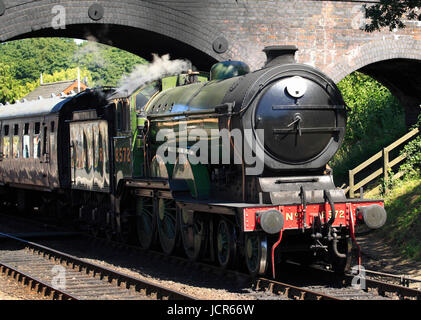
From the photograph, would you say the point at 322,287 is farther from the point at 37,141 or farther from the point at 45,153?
the point at 37,141

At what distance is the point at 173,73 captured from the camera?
13.0 m

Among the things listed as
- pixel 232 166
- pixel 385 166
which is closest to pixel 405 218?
pixel 385 166

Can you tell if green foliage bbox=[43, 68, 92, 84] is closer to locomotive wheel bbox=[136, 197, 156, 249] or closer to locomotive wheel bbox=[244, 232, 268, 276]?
locomotive wheel bbox=[136, 197, 156, 249]

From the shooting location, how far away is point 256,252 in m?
9.70

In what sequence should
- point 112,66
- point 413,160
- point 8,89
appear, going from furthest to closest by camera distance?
1. point 112,66
2. point 8,89
3. point 413,160

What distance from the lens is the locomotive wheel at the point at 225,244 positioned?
10.2 metres

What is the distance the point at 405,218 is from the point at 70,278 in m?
6.82

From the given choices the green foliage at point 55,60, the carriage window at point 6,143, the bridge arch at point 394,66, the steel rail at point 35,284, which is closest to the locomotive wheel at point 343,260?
the steel rail at point 35,284

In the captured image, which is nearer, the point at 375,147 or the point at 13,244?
the point at 13,244

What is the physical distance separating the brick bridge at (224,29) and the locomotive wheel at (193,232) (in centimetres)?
642

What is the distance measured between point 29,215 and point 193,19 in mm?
8450

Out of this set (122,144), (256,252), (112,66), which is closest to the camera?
(256,252)
